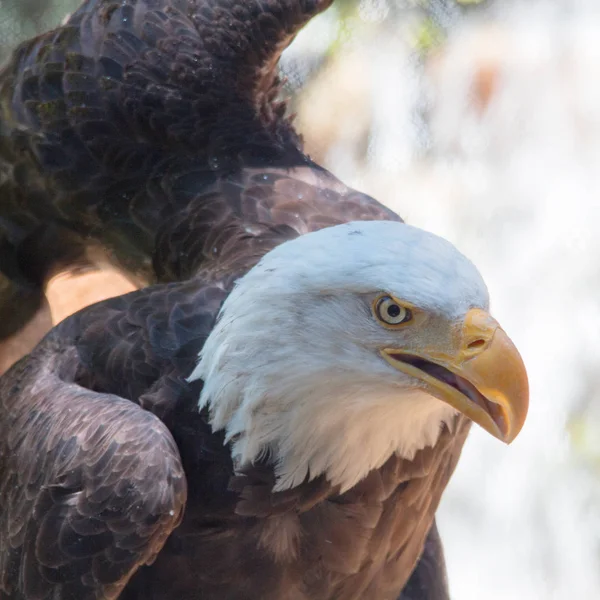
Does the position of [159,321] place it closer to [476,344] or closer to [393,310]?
[393,310]

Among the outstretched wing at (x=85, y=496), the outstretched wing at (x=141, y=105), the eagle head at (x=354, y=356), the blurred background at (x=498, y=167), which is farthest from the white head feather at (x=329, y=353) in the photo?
the blurred background at (x=498, y=167)

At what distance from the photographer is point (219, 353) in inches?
84.0

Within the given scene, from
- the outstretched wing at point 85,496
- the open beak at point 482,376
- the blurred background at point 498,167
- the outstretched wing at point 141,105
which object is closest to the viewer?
the open beak at point 482,376

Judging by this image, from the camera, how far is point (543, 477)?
412 cm

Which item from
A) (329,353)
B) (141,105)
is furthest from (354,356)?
(141,105)

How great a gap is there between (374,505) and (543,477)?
2.02 m

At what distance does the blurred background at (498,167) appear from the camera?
4.11 metres

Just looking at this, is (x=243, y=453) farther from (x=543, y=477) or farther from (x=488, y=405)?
(x=543, y=477)

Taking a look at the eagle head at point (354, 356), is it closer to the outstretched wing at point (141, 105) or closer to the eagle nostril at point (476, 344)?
the eagle nostril at point (476, 344)

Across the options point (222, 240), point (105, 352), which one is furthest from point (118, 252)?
point (105, 352)

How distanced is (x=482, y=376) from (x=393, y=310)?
208 millimetres

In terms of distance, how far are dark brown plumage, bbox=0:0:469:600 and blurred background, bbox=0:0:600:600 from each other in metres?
0.90

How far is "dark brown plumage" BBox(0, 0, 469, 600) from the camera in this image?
2217 mm

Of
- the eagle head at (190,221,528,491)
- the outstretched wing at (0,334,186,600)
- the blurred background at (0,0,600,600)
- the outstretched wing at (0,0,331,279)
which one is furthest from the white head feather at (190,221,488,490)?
the blurred background at (0,0,600,600)
